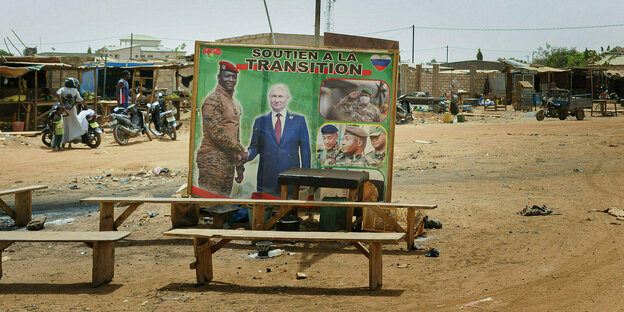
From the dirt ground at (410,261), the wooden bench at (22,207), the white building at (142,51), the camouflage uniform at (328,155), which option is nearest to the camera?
the dirt ground at (410,261)

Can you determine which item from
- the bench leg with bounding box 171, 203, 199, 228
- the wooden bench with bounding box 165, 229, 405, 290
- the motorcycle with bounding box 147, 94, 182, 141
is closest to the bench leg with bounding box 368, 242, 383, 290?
the wooden bench with bounding box 165, 229, 405, 290

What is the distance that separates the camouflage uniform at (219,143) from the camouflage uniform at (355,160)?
1.27m

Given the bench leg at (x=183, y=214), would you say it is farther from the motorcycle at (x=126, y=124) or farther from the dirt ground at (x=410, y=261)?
the motorcycle at (x=126, y=124)

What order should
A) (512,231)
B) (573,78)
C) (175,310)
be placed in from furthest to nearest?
(573,78)
(512,231)
(175,310)

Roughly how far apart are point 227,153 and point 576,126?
58.0ft

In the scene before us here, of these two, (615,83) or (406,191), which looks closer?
(406,191)

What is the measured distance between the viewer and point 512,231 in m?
8.05

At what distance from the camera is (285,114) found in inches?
340

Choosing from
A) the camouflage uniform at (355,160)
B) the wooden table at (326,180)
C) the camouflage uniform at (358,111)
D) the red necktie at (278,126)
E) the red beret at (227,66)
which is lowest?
the wooden table at (326,180)

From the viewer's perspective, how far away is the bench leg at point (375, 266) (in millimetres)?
5922

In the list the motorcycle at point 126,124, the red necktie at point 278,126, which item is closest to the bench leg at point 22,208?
the red necktie at point 278,126

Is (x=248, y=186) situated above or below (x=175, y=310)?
above

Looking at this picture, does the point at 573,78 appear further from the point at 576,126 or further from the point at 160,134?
the point at 160,134

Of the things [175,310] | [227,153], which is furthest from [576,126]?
[175,310]
